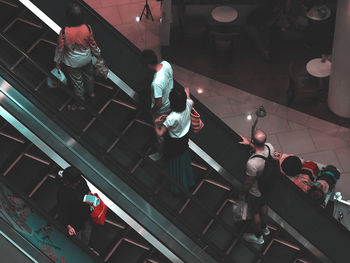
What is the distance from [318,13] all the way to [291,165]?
13.8ft

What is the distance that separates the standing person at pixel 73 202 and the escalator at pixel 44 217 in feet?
0.50

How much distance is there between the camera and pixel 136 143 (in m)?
8.27

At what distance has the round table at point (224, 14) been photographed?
1396cm

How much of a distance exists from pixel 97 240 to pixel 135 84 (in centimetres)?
226

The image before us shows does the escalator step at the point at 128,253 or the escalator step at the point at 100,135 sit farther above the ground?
the escalator step at the point at 100,135

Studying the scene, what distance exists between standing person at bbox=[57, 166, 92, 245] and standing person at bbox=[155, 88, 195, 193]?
3.70 feet

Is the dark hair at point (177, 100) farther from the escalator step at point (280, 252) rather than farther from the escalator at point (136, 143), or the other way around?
the escalator step at point (280, 252)

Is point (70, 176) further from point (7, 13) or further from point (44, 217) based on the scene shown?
point (7, 13)

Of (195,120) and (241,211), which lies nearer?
(195,120)

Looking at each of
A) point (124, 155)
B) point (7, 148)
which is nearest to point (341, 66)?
point (124, 155)

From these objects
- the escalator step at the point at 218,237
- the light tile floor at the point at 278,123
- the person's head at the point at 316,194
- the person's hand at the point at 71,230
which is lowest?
the person's hand at the point at 71,230

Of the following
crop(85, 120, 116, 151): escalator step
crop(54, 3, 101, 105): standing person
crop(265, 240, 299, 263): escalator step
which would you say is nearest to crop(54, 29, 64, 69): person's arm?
crop(54, 3, 101, 105): standing person

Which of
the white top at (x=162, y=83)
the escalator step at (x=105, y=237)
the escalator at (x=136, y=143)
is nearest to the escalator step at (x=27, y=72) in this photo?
the escalator at (x=136, y=143)

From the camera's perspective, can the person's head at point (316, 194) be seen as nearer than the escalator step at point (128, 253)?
No
